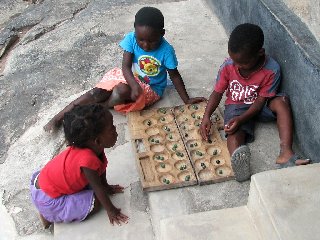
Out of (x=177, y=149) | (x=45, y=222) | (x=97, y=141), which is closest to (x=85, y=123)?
(x=97, y=141)

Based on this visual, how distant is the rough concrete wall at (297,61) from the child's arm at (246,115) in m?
0.20

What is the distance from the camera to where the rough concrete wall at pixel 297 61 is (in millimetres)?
2701

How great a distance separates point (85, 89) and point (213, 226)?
1.99 m

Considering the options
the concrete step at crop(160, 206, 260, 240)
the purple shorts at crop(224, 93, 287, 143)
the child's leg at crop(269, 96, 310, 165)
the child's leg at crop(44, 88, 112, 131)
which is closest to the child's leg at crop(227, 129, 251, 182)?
the purple shorts at crop(224, 93, 287, 143)

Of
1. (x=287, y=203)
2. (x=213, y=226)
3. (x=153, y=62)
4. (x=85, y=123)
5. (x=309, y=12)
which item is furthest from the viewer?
(x=153, y=62)

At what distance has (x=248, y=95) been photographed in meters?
3.10

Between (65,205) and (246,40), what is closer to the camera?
(65,205)

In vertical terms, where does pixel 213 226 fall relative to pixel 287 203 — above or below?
below

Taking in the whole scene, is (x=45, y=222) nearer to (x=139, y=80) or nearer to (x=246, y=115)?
(x=139, y=80)

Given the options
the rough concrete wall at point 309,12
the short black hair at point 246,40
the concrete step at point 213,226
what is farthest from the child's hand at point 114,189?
A: the rough concrete wall at point 309,12

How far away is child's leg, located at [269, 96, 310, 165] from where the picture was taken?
286 centimetres

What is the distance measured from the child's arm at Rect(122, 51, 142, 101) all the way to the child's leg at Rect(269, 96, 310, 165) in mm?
944

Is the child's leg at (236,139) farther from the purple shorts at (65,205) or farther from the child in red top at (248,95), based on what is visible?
the purple shorts at (65,205)

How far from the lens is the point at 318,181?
2.11 meters
